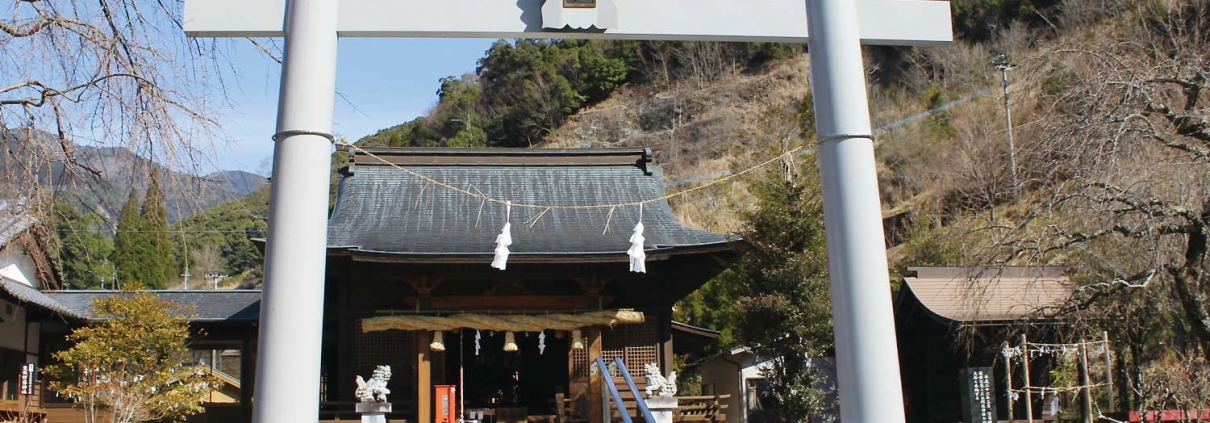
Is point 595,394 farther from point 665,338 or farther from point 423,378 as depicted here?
point 423,378

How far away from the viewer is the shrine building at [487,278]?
43.7ft

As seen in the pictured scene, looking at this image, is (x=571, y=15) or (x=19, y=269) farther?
(x=19, y=269)

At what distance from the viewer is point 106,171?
5152mm

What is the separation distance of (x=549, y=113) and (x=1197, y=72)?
4579cm

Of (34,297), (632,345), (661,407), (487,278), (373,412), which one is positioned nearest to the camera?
(661,407)

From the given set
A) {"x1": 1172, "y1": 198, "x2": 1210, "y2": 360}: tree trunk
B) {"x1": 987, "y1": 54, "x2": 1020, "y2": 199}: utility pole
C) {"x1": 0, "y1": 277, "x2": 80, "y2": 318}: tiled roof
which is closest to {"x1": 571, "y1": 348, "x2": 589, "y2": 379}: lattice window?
{"x1": 987, "y1": 54, "x2": 1020, "y2": 199}: utility pole

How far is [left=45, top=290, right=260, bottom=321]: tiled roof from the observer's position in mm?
17750

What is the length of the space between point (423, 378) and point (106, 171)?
826 cm

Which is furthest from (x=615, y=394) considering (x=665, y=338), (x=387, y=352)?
(x=387, y=352)

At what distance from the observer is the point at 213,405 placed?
17.5 meters

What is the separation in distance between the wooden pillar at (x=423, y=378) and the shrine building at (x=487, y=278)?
0.02 meters

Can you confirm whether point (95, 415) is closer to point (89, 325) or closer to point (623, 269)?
point (89, 325)

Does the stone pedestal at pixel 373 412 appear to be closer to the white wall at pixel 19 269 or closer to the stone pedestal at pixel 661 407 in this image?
the stone pedestal at pixel 661 407

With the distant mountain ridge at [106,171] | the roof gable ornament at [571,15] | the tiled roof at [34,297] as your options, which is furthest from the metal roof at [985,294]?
the tiled roof at [34,297]
